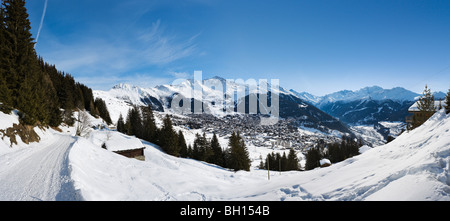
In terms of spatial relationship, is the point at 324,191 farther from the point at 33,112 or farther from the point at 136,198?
the point at 33,112

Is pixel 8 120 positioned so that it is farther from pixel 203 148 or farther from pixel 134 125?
pixel 134 125

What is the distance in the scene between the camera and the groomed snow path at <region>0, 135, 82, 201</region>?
7.36m

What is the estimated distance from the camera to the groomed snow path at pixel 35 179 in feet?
24.1

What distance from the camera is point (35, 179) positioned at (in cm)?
914

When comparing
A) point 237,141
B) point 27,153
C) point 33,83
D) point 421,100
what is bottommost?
point 237,141

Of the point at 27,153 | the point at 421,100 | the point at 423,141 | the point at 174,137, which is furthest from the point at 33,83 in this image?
the point at 421,100

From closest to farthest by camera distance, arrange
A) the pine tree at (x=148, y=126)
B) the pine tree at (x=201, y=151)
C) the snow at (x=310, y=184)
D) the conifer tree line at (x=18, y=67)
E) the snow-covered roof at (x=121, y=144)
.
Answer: the snow at (x=310, y=184)
the conifer tree line at (x=18, y=67)
the snow-covered roof at (x=121, y=144)
the pine tree at (x=201, y=151)
the pine tree at (x=148, y=126)

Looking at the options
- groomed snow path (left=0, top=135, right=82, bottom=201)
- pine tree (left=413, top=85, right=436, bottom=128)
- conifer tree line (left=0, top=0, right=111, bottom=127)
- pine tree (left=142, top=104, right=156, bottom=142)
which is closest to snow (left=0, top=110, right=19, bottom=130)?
conifer tree line (left=0, top=0, right=111, bottom=127)

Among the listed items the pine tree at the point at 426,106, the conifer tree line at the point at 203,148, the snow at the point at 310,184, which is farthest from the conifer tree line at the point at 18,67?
the pine tree at the point at 426,106

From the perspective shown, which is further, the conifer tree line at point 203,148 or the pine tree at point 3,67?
the conifer tree line at point 203,148

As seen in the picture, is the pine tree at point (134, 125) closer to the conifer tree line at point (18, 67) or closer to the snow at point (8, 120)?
the conifer tree line at point (18, 67)

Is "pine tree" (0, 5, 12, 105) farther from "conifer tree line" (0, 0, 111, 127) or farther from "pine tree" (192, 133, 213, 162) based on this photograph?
"pine tree" (192, 133, 213, 162)
